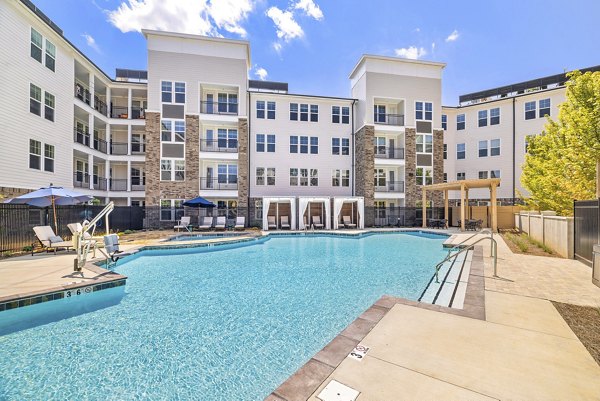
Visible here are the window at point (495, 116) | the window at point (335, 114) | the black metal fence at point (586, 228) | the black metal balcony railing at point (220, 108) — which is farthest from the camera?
the window at point (495, 116)

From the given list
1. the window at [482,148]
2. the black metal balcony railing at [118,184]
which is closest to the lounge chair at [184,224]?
the black metal balcony railing at [118,184]

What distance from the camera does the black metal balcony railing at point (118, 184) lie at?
2151 centimetres

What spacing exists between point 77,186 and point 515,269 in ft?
78.2

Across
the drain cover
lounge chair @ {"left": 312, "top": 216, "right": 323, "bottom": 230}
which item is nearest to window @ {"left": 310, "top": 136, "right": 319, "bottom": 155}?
lounge chair @ {"left": 312, "top": 216, "right": 323, "bottom": 230}

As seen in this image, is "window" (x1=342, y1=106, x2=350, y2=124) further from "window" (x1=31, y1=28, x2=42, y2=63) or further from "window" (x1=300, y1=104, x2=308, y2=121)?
"window" (x1=31, y1=28, x2=42, y2=63)

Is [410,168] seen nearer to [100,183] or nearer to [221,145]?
[221,145]

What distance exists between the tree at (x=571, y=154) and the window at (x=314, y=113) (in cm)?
1549

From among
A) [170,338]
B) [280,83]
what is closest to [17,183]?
[170,338]

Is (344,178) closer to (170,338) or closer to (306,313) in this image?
(306,313)

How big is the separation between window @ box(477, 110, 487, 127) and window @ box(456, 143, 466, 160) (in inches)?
92.8

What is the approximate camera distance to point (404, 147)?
22.0 meters

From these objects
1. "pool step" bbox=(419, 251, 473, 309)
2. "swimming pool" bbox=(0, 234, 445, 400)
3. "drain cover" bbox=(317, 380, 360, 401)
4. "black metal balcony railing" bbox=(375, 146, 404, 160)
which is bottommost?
"swimming pool" bbox=(0, 234, 445, 400)

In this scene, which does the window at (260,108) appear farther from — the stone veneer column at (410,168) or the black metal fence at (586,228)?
the black metal fence at (586,228)

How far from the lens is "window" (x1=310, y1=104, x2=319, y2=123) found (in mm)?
22578
